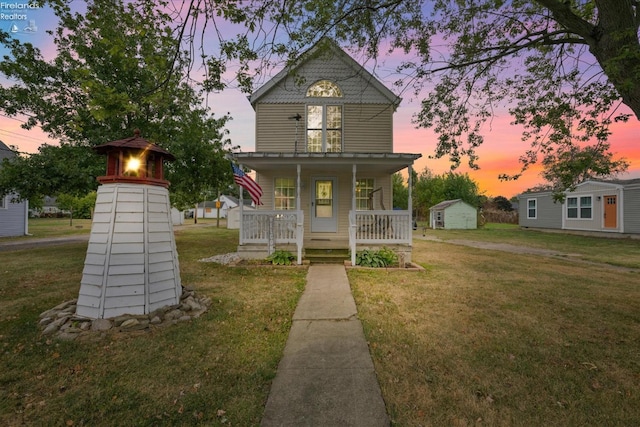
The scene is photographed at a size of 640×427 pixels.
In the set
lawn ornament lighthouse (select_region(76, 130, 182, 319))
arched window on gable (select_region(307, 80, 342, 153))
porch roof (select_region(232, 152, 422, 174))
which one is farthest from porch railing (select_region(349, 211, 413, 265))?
lawn ornament lighthouse (select_region(76, 130, 182, 319))

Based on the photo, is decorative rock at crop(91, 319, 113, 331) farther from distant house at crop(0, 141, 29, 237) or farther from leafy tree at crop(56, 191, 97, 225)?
leafy tree at crop(56, 191, 97, 225)

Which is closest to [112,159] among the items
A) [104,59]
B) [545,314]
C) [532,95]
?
[545,314]

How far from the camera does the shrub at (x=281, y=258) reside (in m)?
8.53

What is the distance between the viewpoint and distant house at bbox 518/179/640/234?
17.1 m

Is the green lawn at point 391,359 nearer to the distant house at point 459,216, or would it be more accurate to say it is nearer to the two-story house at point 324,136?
the two-story house at point 324,136

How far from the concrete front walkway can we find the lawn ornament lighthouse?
7.86 ft

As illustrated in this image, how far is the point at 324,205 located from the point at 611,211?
20.5m

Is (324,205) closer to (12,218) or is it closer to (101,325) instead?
(101,325)

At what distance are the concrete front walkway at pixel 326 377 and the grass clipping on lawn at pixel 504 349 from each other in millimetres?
190

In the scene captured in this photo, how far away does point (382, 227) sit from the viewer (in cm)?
900

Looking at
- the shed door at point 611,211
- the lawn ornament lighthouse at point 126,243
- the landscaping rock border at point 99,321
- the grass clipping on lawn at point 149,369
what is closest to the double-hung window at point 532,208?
the shed door at point 611,211

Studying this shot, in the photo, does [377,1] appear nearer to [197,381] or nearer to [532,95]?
[532,95]

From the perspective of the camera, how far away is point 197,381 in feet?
9.39

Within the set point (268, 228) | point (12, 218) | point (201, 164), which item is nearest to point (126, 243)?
point (268, 228)
